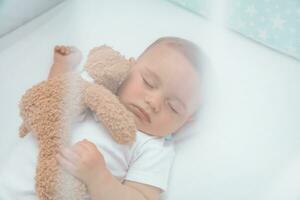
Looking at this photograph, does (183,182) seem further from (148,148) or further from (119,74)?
(119,74)

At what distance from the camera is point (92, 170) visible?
32.8 inches

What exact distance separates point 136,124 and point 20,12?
0.36 metres

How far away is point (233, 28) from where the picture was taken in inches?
44.4

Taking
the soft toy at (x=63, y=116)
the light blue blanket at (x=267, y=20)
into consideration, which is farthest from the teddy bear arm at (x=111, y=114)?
Answer: the light blue blanket at (x=267, y=20)

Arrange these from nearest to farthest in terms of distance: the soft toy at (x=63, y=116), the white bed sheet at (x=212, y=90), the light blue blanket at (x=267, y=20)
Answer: the soft toy at (x=63, y=116) → the white bed sheet at (x=212, y=90) → the light blue blanket at (x=267, y=20)

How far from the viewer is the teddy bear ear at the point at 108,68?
0.91m

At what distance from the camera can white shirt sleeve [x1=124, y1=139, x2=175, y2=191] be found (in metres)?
0.89

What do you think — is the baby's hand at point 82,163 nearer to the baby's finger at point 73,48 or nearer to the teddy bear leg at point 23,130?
the teddy bear leg at point 23,130

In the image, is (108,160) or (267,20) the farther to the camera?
(267,20)

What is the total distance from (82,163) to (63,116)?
0.07 meters

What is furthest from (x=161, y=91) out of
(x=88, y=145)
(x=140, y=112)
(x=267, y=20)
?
(x=267, y=20)

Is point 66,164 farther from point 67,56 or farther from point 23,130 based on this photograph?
point 67,56

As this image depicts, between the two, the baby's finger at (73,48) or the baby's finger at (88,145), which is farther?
the baby's finger at (73,48)

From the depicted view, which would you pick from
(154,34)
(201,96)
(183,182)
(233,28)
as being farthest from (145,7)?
(183,182)
